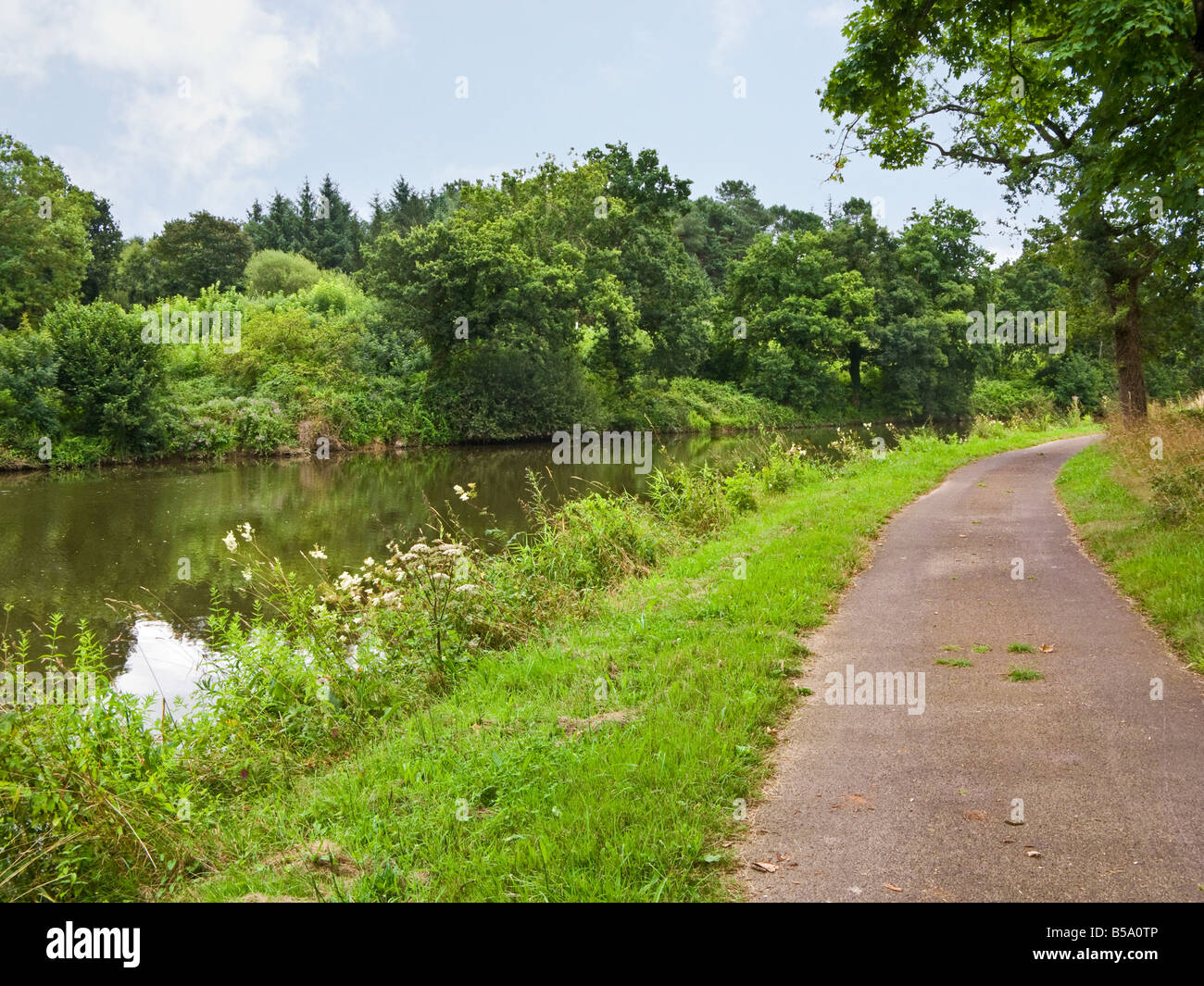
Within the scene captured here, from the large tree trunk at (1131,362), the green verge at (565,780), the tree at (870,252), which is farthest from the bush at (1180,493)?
the tree at (870,252)

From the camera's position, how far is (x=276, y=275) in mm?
59594

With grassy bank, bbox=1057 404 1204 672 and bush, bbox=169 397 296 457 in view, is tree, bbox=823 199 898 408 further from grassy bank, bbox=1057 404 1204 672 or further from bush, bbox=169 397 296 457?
grassy bank, bbox=1057 404 1204 672

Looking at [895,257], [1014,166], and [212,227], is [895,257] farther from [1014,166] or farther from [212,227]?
[212,227]

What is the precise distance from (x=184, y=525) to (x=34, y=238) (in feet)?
110

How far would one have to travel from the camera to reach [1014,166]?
59.3 feet

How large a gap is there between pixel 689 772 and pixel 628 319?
41.7 metres

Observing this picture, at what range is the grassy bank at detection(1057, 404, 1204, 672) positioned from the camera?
700 centimetres

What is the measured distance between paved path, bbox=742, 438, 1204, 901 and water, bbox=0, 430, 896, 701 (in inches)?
221

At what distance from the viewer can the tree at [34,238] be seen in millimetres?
41147

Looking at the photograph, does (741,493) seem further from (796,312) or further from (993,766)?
(796,312)

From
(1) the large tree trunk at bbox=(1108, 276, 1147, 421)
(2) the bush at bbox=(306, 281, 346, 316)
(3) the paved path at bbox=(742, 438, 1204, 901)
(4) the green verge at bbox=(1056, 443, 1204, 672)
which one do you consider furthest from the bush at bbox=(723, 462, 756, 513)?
(2) the bush at bbox=(306, 281, 346, 316)

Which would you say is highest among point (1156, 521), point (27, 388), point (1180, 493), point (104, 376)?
point (104, 376)

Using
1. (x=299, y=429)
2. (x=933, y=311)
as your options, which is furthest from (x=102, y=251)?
(x=933, y=311)
